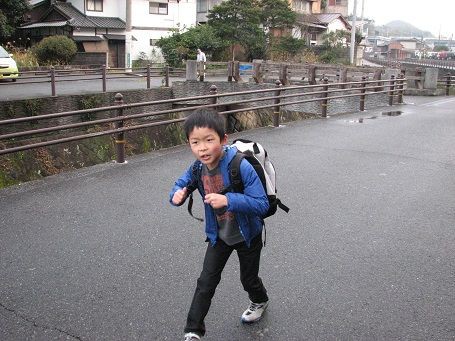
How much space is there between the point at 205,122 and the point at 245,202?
0.48m

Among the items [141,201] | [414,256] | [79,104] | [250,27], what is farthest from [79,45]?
[414,256]

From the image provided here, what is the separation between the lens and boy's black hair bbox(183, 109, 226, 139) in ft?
8.70

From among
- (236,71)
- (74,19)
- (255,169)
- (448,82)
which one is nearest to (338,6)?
(74,19)

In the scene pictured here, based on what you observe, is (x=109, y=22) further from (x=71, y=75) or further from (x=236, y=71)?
(x=71, y=75)

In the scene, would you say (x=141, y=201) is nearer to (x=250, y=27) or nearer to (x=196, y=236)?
(x=196, y=236)

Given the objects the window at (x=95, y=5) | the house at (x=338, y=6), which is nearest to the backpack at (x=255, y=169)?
the window at (x=95, y=5)

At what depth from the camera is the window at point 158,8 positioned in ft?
121

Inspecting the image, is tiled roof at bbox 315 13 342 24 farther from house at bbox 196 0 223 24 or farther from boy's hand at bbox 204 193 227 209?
boy's hand at bbox 204 193 227 209

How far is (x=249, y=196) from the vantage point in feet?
8.74

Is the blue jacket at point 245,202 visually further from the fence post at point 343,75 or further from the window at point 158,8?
the window at point 158,8

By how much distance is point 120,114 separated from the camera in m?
7.81

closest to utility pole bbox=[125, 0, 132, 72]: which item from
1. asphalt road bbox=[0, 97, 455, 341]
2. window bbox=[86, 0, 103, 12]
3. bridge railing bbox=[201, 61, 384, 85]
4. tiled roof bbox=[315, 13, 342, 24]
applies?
window bbox=[86, 0, 103, 12]

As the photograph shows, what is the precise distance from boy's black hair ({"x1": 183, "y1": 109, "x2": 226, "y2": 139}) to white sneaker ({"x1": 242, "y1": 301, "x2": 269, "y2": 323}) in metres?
1.23

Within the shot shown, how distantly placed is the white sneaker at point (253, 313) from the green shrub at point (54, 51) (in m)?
27.2
